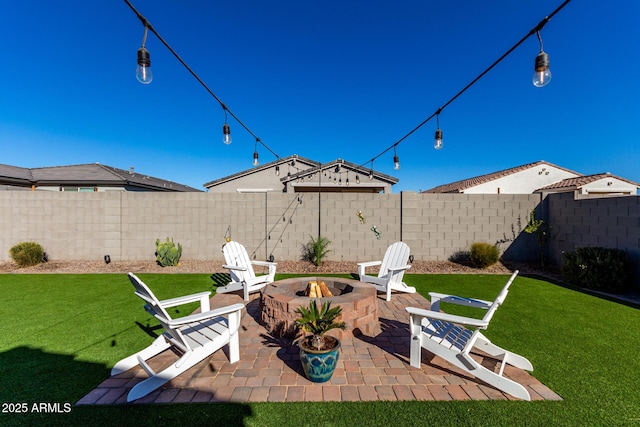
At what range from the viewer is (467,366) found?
2.33 meters

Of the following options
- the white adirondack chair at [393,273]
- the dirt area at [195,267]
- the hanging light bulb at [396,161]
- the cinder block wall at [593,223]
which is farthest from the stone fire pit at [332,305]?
the cinder block wall at [593,223]

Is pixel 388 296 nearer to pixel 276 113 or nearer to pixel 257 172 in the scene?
pixel 276 113

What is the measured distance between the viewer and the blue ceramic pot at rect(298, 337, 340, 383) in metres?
2.29

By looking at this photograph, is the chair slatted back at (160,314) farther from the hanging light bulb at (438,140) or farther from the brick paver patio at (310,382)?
the hanging light bulb at (438,140)

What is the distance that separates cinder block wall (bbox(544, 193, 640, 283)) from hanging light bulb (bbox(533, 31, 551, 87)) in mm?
5100

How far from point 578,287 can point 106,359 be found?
27.4 feet

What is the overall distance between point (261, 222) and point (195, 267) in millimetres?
2224

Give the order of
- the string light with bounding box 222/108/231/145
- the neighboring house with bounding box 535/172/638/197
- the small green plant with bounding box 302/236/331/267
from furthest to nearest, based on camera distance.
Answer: the neighboring house with bounding box 535/172/638/197 < the small green plant with bounding box 302/236/331/267 < the string light with bounding box 222/108/231/145

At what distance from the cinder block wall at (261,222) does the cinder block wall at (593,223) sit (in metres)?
0.58

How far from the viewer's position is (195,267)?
7.34 metres

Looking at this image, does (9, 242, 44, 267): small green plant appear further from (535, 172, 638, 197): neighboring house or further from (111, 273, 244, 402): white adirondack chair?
(535, 172, 638, 197): neighboring house

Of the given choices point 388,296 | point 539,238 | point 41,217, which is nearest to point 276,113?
point 41,217

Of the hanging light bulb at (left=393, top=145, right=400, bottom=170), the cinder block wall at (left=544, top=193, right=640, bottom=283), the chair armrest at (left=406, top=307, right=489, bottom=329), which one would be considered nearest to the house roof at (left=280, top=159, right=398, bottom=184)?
the hanging light bulb at (left=393, top=145, right=400, bottom=170)

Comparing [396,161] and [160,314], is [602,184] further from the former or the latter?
[160,314]
